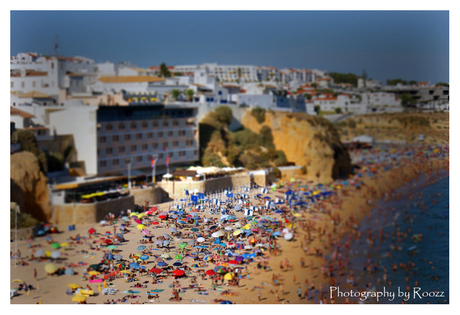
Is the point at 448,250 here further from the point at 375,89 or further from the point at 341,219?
the point at 375,89

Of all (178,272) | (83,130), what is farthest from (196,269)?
(83,130)

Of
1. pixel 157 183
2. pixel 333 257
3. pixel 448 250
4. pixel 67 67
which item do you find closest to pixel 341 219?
pixel 333 257

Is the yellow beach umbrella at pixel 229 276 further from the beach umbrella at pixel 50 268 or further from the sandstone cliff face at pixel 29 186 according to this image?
the sandstone cliff face at pixel 29 186

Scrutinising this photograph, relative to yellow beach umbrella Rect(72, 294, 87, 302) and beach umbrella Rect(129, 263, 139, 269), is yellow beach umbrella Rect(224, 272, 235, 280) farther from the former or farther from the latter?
yellow beach umbrella Rect(72, 294, 87, 302)

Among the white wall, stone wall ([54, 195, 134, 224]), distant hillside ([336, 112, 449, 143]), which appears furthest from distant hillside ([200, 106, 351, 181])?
stone wall ([54, 195, 134, 224])

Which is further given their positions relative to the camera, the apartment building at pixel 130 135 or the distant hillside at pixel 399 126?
the distant hillside at pixel 399 126

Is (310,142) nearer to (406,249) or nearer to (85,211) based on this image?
(406,249)

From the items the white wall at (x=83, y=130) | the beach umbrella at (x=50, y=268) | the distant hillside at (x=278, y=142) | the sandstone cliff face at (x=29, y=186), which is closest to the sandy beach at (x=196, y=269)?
the beach umbrella at (x=50, y=268)
